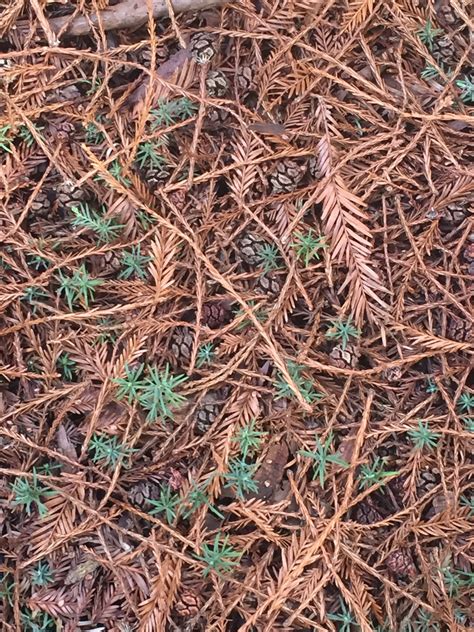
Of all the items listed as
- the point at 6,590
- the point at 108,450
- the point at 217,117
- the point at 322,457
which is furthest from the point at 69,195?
the point at 6,590

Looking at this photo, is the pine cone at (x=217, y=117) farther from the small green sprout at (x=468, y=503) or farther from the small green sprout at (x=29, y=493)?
the small green sprout at (x=468, y=503)

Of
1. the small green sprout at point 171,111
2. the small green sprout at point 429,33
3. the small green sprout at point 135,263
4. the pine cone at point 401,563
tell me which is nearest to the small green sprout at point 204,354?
the small green sprout at point 135,263

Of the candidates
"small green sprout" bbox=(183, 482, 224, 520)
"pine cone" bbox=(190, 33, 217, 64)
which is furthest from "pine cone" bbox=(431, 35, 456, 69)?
"small green sprout" bbox=(183, 482, 224, 520)

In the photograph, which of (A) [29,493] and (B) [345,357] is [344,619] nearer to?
(B) [345,357]

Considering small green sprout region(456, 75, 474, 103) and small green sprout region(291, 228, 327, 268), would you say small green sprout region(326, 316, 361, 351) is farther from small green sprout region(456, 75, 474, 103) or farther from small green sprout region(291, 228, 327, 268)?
small green sprout region(456, 75, 474, 103)

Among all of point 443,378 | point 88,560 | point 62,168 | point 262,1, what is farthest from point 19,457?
point 262,1

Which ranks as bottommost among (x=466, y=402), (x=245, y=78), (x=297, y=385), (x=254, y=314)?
(x=466, y=402)

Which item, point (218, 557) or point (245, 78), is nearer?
point (218, 557)
